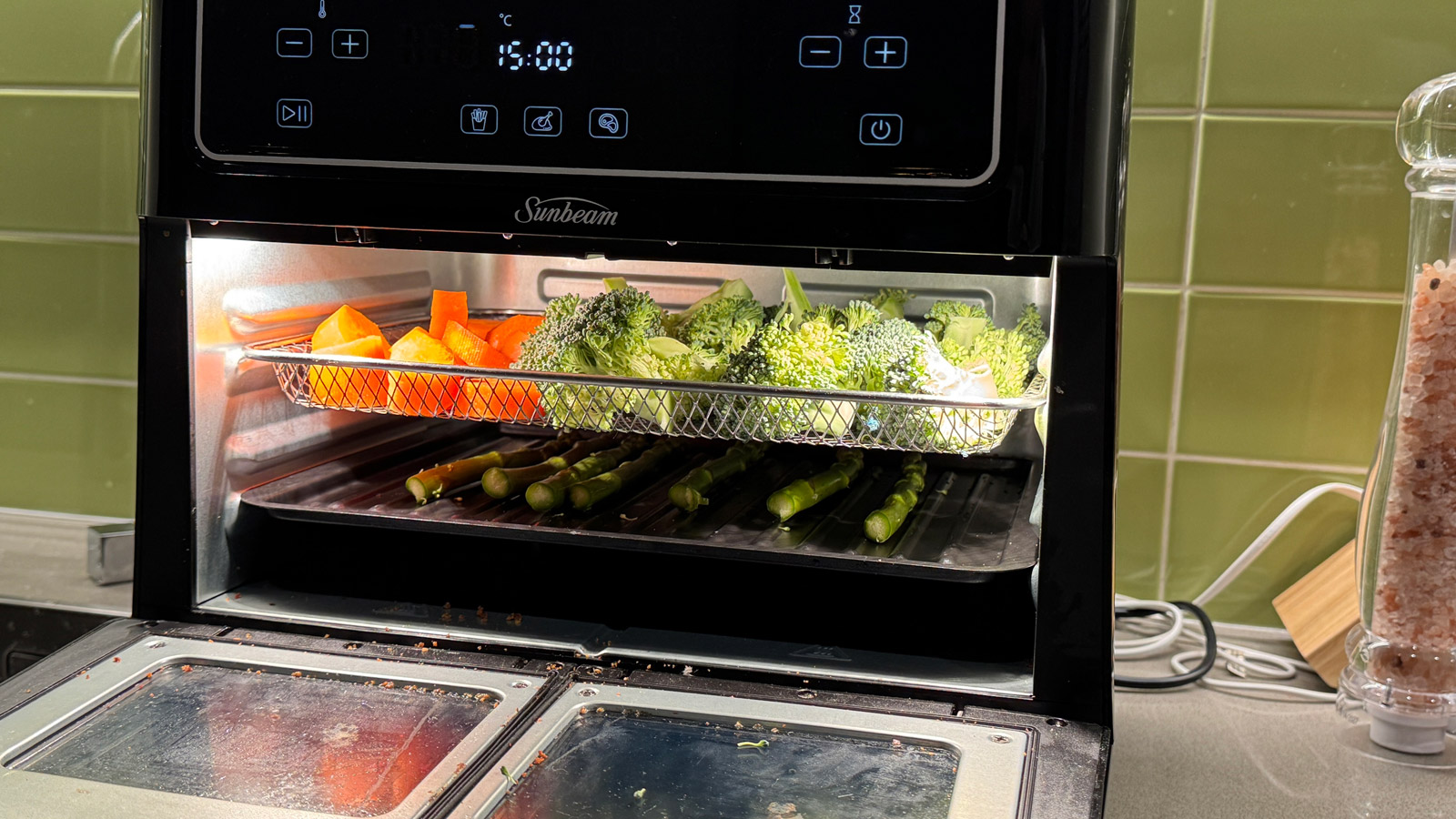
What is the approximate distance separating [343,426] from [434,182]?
38 cm

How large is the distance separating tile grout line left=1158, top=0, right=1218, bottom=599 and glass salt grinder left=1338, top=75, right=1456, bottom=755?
9.0 inches

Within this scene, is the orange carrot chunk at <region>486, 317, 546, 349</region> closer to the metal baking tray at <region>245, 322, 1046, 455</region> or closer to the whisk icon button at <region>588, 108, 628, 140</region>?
the metal baking tray at <region>245, 322, 1046, 455</region>

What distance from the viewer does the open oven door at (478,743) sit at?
2.19 feet

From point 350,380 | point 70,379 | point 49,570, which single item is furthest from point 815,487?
point 70,379

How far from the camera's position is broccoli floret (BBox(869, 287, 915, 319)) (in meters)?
1.05

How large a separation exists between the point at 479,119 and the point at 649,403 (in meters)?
0.28

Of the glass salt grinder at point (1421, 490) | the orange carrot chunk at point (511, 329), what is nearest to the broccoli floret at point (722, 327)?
the orange carrot chunk at point (511, 329)

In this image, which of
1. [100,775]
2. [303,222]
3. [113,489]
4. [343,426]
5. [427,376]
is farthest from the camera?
[113,489]

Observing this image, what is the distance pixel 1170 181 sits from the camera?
1115mm

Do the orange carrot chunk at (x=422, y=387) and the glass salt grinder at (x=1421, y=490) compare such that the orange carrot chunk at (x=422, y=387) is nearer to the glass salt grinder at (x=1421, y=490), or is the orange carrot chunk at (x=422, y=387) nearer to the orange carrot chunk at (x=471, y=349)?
the orange carrot chunk at (x=471, y=349)

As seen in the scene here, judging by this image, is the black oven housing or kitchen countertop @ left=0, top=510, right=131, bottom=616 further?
kitchen countertop @ left=0, top=510, right=131, bottom=616

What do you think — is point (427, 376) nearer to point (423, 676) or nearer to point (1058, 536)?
point (423, 676)

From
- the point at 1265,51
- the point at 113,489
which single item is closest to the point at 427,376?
the point at 113,489

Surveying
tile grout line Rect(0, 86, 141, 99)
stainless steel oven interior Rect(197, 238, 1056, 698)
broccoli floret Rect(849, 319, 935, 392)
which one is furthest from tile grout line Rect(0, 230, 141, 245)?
broccoli floret Rect(849, 319, 935, 392)
